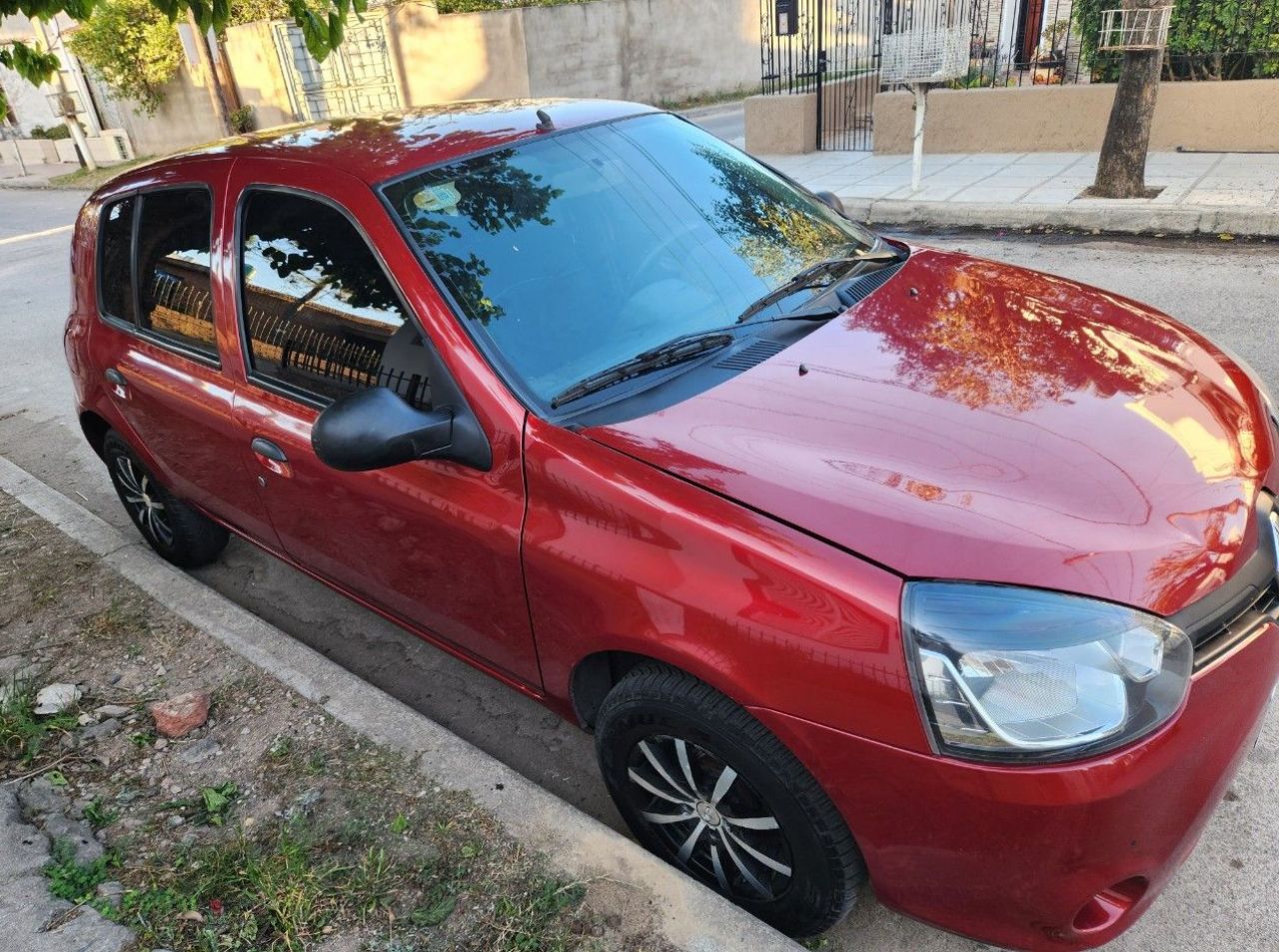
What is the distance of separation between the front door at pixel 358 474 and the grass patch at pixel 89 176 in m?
21.5

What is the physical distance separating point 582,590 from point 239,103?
77.1 feet

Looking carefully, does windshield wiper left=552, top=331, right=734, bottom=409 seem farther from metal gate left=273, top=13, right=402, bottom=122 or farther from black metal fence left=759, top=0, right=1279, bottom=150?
metal gate left=273, top=13, right=402, bottom=122

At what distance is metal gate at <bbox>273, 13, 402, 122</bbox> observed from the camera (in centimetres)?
1883

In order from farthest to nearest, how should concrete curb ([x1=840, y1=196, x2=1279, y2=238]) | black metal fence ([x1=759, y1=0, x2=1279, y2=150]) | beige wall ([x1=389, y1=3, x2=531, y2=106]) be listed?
beige wall ([x1=389, y1=3, x2=531, y2=106]), black metal fence ([x1=759, y1=0, x2=1279, y2=150]), concrete curb ([x1=840, y1=196, x2=1279, y2=238])

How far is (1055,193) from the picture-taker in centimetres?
841

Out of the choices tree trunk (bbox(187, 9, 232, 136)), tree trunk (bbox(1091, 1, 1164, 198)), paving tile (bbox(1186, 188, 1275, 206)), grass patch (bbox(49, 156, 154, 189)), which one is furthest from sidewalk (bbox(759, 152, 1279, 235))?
grass patch (bbox(49, 156, 154, 189))

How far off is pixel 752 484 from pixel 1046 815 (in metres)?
Result: 0.82

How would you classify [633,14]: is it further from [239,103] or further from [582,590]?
[582,590]

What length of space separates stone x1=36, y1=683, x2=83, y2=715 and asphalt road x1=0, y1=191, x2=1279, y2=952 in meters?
0.82

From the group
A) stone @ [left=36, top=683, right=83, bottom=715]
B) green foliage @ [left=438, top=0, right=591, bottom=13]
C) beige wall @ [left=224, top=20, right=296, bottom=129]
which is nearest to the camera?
stone @ [left=36, top=683, right=83, bottom=715]

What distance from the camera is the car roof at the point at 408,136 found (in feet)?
8.98

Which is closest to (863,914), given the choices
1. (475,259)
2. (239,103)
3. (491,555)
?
(491,555)

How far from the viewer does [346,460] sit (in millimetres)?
2170

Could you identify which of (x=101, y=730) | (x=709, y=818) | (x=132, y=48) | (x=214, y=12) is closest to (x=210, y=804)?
(x=101, y=730)
